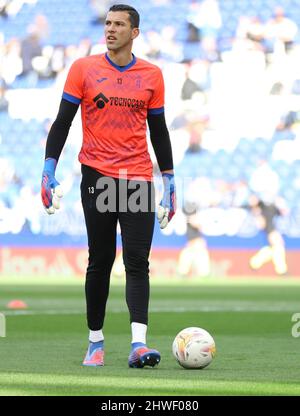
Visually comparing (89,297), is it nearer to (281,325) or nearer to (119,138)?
(119,138)

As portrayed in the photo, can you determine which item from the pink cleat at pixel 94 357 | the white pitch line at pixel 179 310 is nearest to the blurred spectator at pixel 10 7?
the white pitch line at pixel 179 310

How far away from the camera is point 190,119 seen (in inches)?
990

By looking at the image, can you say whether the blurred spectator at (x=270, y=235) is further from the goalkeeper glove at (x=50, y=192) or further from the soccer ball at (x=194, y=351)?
the goalkeeper glove at (x=50, y=192)

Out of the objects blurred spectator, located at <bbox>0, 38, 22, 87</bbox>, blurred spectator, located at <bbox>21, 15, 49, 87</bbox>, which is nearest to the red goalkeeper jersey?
blurred spectator, located at <bbox>21, 15, 49, 87</bbox>

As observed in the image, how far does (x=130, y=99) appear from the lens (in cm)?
661

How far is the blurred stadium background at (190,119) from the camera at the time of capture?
77.8ft

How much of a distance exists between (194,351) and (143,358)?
0.99 ft

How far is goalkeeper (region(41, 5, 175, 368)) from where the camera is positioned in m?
6.55

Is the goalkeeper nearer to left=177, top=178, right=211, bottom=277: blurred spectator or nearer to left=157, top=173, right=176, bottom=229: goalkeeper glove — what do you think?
left=157, top=173, right=176, bottom=229: goalkeeper glove

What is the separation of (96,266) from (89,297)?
207 millimetres

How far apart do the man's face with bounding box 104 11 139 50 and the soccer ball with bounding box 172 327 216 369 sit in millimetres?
1764

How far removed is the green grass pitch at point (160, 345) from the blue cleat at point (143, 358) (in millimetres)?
46

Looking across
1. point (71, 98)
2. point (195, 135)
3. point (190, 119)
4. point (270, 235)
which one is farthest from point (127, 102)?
point (190, 119)
